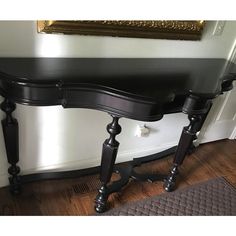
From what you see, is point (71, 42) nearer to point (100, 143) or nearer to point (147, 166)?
point (100, 143)

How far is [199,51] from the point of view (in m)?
1.75

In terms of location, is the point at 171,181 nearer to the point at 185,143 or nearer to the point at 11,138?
the point at 185,143

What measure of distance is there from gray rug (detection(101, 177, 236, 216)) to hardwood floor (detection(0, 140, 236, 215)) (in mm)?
56

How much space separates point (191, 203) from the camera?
1.77 meters

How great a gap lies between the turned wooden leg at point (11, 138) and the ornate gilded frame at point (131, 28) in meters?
0.42

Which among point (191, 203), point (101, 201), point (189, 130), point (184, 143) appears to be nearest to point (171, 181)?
point (191, 203)

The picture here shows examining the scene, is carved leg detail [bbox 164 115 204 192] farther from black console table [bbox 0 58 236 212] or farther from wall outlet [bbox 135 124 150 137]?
A: wall outlet [bbox 135 124 150 137]

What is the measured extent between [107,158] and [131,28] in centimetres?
73

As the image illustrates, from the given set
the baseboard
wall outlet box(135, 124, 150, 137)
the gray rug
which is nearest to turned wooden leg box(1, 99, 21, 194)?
the baseboard

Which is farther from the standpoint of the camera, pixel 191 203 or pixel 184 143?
pixel 191 203

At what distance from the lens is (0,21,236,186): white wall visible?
1261 millimetres

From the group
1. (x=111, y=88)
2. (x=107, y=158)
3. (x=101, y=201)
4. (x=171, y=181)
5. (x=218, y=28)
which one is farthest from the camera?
(x=171, y=181)

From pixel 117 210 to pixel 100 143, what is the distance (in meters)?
0.46

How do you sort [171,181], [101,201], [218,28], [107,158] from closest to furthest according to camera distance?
[107,158] < [101,201] < [218,28] < [171,181]
